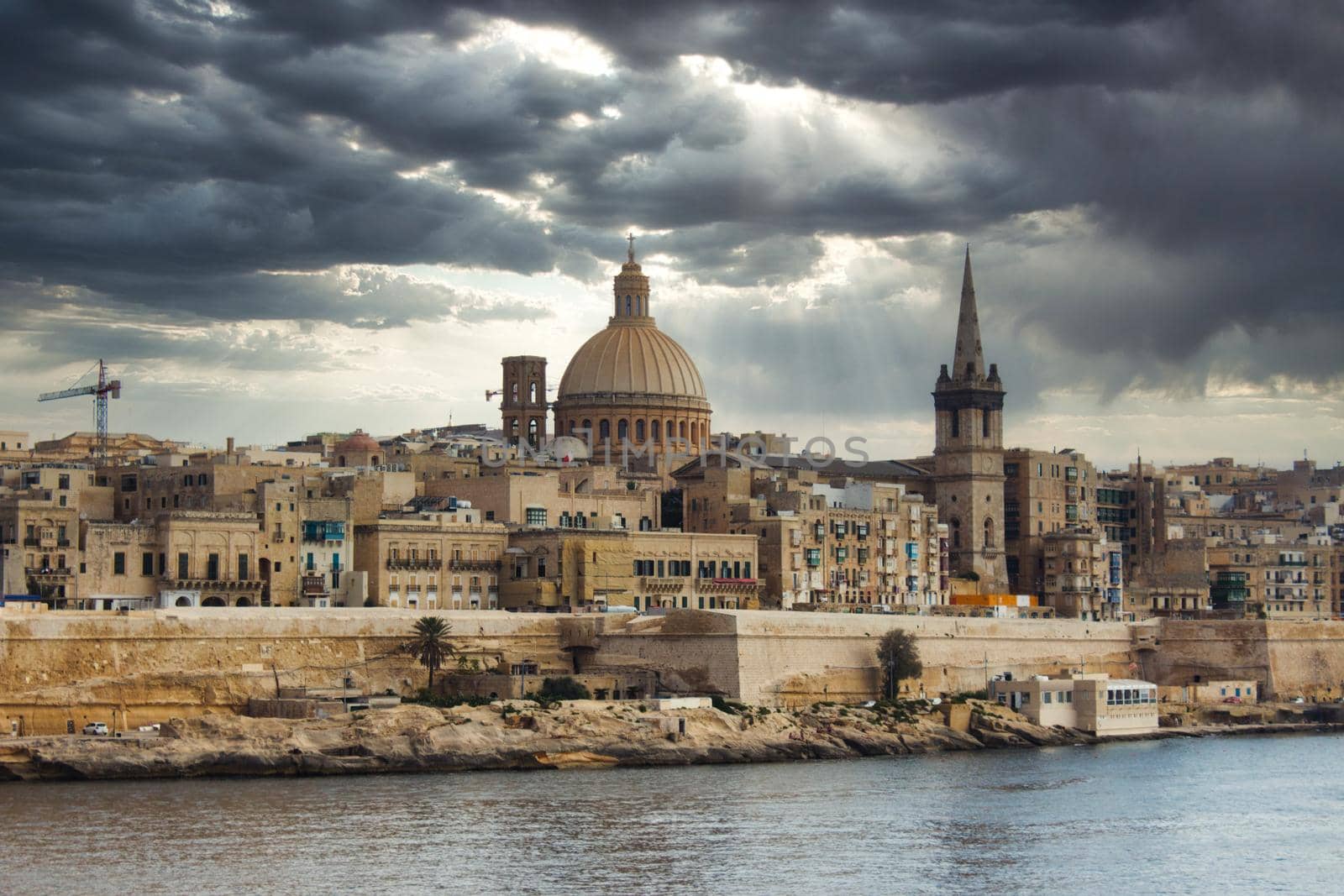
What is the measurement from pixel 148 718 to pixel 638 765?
13160 millimetres

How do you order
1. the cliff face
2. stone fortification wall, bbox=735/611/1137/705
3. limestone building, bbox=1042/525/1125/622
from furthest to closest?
limestone building, bbox=1042/525/1125/622 → stone fortification wall, bbox=735/611/1137/705 → the cliff face

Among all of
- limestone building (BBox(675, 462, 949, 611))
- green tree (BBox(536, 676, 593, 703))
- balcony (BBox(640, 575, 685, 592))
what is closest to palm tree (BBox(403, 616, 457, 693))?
green tree (BBox(536, 676, 593, 703))

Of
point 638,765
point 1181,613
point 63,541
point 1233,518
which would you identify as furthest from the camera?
point 1233,518

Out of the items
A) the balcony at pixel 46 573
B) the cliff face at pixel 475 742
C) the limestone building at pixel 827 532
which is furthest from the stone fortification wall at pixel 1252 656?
the balcony at pixel 46 573

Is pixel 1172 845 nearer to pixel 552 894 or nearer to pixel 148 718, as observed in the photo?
pixel 552 894

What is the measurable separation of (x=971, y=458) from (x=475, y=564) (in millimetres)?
30765

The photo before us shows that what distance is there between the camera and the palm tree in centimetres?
6525

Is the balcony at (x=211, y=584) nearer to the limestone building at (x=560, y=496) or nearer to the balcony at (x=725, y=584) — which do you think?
the limestone building at (x=560, y=496)

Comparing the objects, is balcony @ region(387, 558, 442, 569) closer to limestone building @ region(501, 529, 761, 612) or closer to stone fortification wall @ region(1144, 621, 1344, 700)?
limestone building @ region(501, 529, 761, 612)

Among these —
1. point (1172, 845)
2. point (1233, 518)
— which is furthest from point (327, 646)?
point (1233, 518)

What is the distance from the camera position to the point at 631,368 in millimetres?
104188

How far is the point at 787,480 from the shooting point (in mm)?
88312

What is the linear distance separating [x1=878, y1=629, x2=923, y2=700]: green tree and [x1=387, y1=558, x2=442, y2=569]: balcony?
14.9 metres

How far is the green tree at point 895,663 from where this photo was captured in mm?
73312
